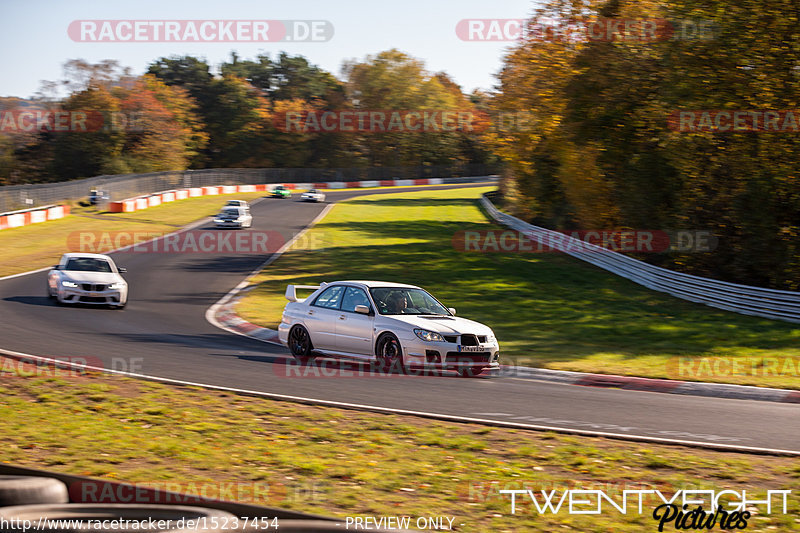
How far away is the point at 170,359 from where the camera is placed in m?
12.6

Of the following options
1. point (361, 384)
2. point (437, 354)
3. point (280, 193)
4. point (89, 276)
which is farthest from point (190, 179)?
point (361, 384)

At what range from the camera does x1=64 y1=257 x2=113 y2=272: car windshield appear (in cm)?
2000

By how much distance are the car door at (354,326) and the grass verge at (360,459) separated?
355 centimetres

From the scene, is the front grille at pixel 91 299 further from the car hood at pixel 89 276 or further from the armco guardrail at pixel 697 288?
the armco guardrail at pixel 697 288

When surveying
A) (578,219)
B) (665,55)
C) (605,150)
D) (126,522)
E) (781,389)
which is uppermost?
(665,55)

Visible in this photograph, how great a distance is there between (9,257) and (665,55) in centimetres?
2327

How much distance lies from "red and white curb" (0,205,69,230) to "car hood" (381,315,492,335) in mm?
30749

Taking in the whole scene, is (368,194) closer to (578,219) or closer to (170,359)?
(578,219)

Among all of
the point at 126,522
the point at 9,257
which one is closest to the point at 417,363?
the point at 126,522

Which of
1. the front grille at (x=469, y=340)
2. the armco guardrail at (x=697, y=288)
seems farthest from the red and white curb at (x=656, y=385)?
the armco guardrail at (x=697, y=288)

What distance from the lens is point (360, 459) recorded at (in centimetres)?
719

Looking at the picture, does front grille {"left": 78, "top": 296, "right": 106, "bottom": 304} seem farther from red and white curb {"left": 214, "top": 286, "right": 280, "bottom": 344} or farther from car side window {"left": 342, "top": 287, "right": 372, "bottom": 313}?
car side window {"left": 342, "top": 287, "right": 372, "bottom": 313}

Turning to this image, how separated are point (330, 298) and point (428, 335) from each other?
7.55ft

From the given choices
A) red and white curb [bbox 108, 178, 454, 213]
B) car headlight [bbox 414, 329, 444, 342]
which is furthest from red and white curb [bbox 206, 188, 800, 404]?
red and white curb [bbox 108, 178, 454, 213]
